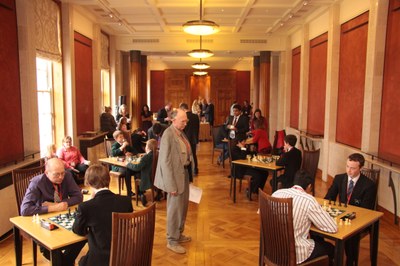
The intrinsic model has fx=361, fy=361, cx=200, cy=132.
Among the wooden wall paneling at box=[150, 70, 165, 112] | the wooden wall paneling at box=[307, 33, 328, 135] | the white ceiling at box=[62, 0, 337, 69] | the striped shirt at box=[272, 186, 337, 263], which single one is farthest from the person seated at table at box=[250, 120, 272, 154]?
the wooden wall paneling at box=[150, 70, 165, 112]

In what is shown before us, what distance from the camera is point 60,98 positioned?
7.88 metres

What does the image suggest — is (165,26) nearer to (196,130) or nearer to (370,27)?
(196,130)

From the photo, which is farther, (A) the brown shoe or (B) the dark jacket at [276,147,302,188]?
(B) the dark jacket at [276,147,302,188]

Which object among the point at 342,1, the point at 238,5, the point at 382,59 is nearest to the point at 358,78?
the point at 382,59

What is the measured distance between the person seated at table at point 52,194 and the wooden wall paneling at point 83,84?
523 cm

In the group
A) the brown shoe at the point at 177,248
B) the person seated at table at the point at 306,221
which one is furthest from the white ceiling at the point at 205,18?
the person seated at table at the point at 306,221

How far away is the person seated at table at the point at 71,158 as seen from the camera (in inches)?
261

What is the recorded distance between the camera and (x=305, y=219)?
2.90 m

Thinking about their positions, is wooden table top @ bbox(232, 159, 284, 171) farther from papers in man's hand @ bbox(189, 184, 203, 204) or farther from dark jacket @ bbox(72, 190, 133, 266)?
dark jacket @ bbox(72, 190, 133, 266)

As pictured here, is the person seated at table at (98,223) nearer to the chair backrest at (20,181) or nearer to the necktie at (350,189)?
the chair backrest at (20,181)

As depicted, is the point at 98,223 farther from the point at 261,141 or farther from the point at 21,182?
the point at 261,141

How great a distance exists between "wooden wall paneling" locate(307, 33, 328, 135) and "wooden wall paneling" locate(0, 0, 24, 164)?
677cm

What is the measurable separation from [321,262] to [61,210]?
92.2 inches

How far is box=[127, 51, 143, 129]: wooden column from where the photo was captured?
12344 millimetres
